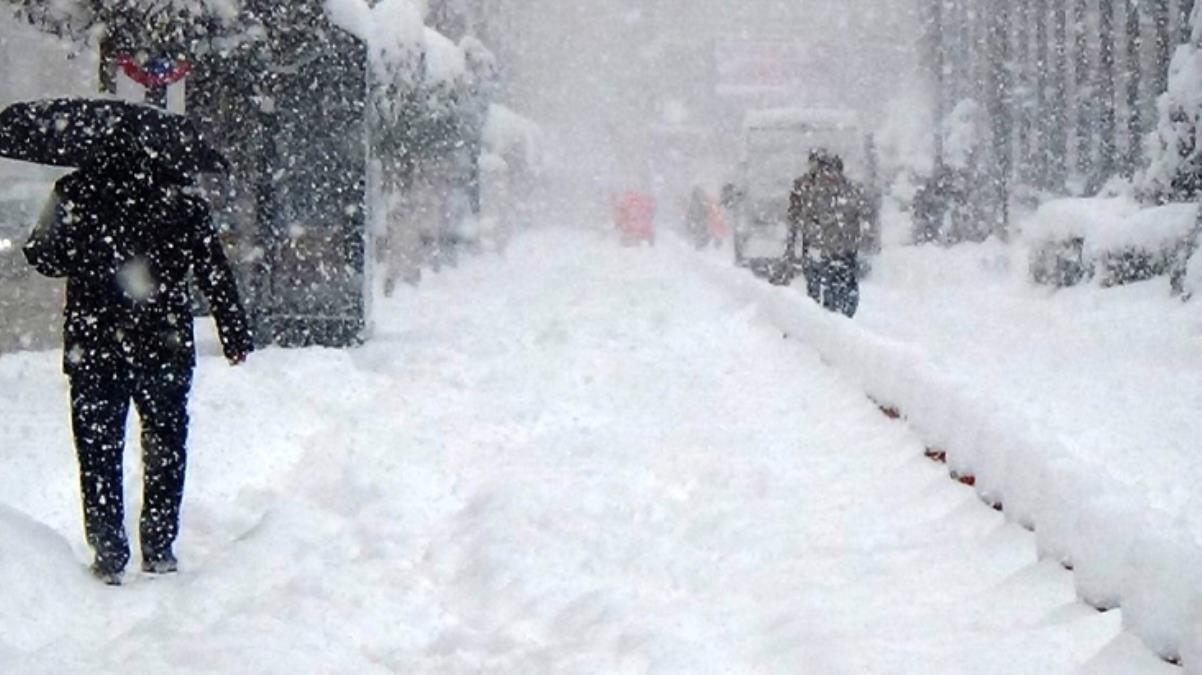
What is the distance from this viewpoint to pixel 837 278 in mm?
12789

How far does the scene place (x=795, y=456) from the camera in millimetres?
6637

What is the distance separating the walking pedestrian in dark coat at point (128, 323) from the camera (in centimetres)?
474

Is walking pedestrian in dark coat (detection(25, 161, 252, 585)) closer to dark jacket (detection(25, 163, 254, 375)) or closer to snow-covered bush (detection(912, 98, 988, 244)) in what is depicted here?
dark jacket (detection(25, 163, 254, 375))

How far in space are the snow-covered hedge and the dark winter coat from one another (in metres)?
4.66

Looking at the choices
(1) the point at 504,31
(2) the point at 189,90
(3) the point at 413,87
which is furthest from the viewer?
(1) the point at 504,31

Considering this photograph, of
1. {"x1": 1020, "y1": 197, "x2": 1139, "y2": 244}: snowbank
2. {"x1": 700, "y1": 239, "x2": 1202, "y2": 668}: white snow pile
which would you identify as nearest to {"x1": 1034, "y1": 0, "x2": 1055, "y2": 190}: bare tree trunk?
{"x1": 1020, "y1": 197, "x2": 1139, "y2": 244}: snowbank

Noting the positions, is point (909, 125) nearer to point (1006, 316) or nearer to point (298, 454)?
point (1006, 316)

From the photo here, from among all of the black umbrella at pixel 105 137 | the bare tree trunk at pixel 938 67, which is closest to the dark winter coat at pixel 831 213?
the black umbrella at pixel 105 137

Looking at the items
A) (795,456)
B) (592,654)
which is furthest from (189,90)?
(592,654)

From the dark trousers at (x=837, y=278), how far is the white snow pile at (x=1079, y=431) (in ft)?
1.27

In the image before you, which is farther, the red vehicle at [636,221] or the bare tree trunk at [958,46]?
the red vehicle at [636,221]

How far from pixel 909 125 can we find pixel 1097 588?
35.1m

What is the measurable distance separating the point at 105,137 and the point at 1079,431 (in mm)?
5506

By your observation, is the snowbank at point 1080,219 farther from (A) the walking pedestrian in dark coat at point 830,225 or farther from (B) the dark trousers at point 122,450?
(B) the dark trousers at point 122,450
